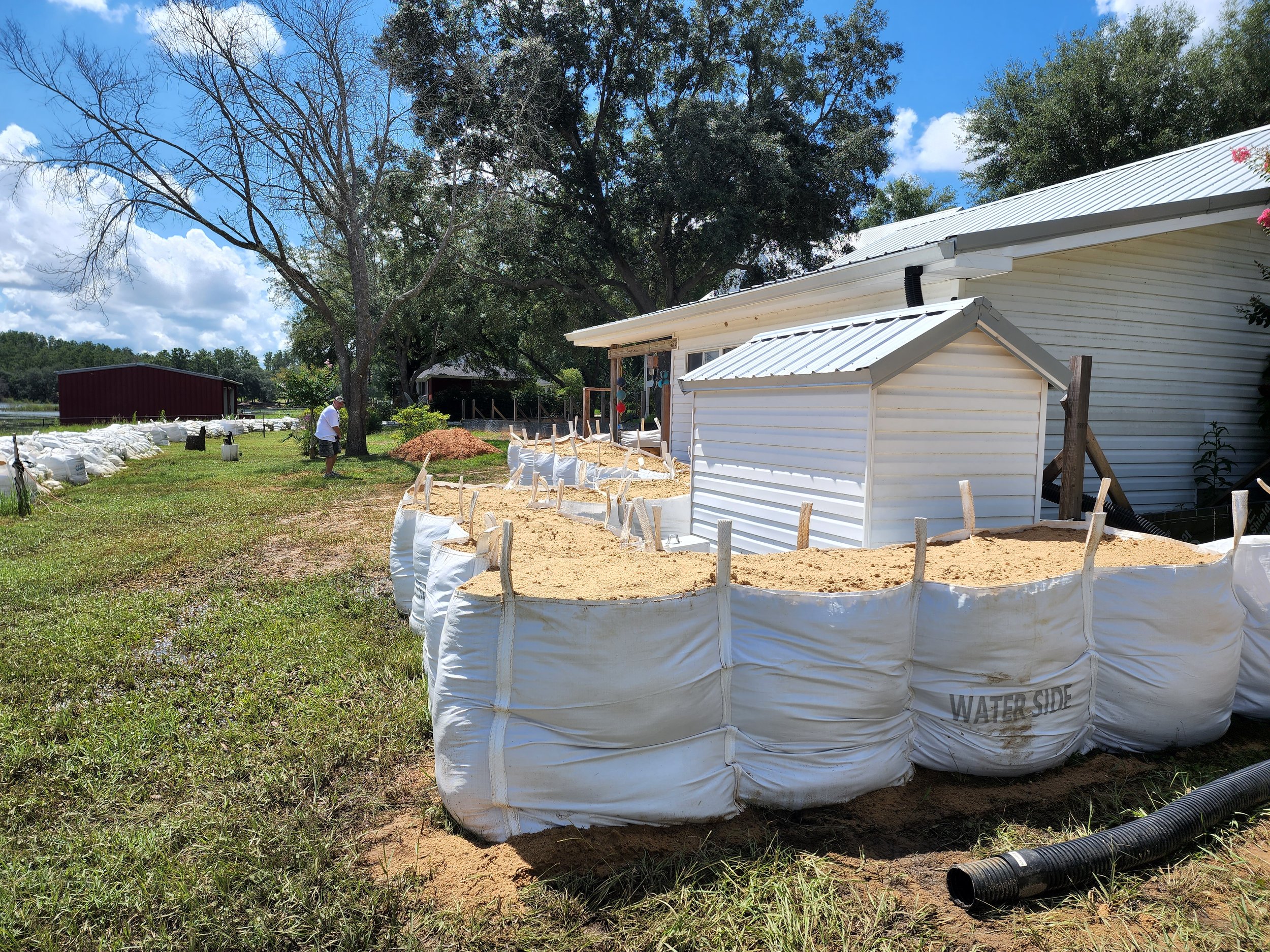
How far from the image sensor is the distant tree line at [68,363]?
8038 cm

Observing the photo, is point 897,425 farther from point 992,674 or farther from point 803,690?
point 803,690

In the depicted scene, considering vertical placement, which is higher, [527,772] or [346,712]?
[527,772]

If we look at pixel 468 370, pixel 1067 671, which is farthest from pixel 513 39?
pixel 1067 671

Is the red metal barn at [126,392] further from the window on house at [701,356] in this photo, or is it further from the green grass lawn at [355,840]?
the green grass lawn at [355,840]

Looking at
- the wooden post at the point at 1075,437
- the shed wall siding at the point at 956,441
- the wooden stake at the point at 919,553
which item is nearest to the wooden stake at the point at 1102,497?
the shed wall siding at the point at 956,441

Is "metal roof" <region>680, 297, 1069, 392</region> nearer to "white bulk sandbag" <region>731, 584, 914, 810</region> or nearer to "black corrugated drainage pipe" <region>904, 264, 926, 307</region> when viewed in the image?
"black corrugated drainage pipe" <region>904, 264, 926, 307</region>

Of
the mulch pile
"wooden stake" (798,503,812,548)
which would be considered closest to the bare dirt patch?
"wooden stake" (798,503,812,548)

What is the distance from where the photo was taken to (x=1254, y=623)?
4191mm

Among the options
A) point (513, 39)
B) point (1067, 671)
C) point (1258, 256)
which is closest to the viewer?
point (1067, 671)

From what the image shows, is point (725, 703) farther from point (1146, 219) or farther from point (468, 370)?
point (468, 370)

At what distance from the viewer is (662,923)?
2.49 metres

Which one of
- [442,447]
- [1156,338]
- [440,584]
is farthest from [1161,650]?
[442,447]

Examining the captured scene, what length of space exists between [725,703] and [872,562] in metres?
1.39

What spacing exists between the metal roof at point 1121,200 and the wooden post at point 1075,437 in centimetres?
130
